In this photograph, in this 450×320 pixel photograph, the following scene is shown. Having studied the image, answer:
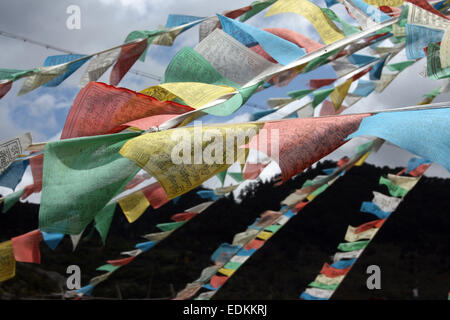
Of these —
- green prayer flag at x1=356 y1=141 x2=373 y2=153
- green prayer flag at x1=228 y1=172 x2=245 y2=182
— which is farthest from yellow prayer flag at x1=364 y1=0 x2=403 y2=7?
green prayer flag at x1=228 y1=172 x2=245 y2=182

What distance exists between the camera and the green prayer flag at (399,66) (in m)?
1.59

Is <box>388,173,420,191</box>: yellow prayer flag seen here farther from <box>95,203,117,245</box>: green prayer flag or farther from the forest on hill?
the forest on hill

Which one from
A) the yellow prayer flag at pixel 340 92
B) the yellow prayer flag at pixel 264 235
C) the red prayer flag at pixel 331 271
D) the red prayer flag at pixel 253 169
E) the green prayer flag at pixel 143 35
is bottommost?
the red prayer flag at pixel 331 271

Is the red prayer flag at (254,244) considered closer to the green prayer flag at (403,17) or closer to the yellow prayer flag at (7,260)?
the yellow prayer flag at (7,260)

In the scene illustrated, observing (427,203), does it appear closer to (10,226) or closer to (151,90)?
(10,226)

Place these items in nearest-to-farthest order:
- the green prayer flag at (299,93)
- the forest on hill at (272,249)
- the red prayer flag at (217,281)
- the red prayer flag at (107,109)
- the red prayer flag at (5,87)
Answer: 1. the red prayer flag at (107,109)
2. the red prayer flag at (5,87)
3. the green prayer flag at (299,93)
4. the red prayer flag at (217,281)
5. the forest on hill at (272,249)

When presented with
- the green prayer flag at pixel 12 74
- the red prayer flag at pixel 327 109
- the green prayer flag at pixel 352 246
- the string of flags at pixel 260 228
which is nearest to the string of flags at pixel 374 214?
the green prayer flag at pixel 352 246

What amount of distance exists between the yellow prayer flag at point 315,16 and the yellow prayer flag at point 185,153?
568 mm

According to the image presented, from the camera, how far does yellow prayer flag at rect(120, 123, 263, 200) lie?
0.57 meters

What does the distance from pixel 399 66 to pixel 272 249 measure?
6326 millimetres

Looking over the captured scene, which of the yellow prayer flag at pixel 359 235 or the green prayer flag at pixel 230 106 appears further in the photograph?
the yellow prayer flag at pixel 359 235

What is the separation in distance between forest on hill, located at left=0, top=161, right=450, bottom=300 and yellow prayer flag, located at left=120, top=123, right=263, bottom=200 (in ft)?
13.2

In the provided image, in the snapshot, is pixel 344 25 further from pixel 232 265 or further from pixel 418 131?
pixel 232 265

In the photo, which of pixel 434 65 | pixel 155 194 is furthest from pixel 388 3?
pixel 155 194
